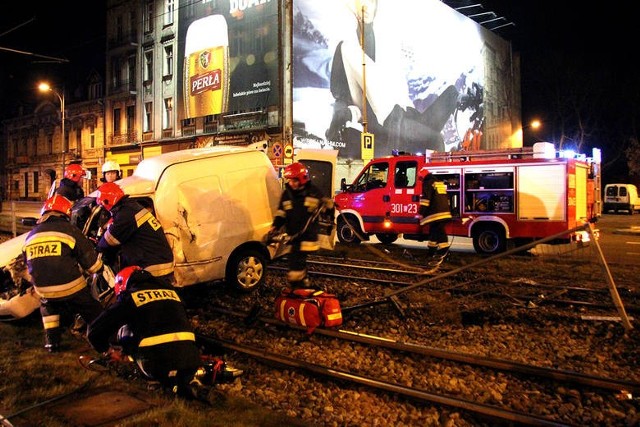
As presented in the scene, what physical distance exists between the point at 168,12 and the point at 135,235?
33598mm

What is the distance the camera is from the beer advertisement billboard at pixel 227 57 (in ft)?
93.9

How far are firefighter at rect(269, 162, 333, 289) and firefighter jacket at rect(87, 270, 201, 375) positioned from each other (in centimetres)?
251

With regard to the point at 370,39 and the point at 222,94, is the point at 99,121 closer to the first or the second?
the point at 222,94

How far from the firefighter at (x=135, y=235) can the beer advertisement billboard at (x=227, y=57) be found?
2320cm

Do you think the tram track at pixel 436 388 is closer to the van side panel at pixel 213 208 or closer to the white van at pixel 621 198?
the van side panel at pixel 213 208

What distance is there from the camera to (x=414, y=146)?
37.8 m

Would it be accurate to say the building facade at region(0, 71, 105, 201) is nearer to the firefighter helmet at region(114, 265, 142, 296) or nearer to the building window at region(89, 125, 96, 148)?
the building window at region(89, 125, 96, 148)

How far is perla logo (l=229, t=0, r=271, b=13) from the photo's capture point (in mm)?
29359

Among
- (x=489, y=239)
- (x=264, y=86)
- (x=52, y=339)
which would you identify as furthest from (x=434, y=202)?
(x=264, y=86)

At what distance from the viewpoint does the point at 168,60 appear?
3572cm

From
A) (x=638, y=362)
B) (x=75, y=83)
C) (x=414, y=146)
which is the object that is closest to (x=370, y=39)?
(x=414, y=146)

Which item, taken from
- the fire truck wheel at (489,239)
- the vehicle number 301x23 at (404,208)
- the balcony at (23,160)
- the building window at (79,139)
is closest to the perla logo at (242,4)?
the vehicle number 301x23 at (404,208)

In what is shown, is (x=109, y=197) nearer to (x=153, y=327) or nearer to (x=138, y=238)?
(x=138, y=238)

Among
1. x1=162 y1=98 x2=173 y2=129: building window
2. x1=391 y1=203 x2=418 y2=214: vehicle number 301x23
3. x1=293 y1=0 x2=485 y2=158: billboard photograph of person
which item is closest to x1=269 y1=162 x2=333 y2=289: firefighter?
x1=391 y1=203 x2=418 y2=214: vehicle number 301x23
